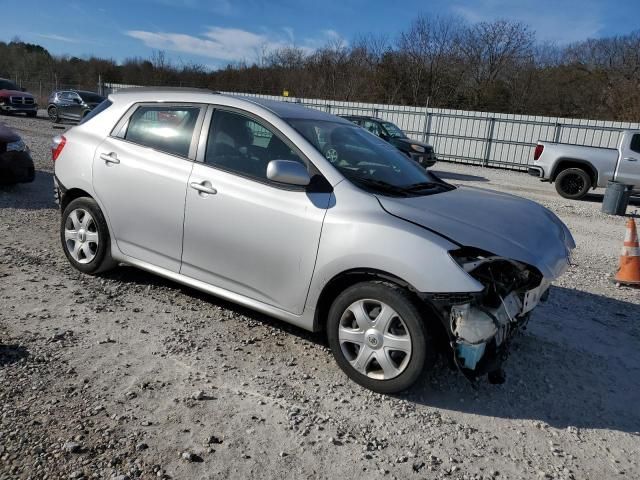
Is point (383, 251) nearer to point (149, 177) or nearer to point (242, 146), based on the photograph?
point (242, 146)

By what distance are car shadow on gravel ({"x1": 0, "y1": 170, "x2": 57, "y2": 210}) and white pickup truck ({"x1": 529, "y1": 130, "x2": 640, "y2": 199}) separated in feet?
38.7

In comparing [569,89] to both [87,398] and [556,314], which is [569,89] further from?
[87,398]

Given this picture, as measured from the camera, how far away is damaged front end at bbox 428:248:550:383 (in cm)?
305

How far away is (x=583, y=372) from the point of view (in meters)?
3.91

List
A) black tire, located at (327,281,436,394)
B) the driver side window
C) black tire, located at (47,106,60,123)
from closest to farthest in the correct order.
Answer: black tire, located at (327,281,436,394) < the driver side window < black tire, located at (47,106,60,123)

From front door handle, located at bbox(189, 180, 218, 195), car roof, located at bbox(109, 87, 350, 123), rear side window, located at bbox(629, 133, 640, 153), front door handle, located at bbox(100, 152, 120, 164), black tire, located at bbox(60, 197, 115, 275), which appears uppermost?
rear side window, located at bbox(629, 133, 640, 153)

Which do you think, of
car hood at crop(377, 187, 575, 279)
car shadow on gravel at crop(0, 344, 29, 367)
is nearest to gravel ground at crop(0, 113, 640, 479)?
car shadow on gravel at crop(0, 344, 29, 367)

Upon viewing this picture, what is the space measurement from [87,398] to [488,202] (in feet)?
10.1

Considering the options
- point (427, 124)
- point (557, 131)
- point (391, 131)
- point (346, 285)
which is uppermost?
point (557, 131)

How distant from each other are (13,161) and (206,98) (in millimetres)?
5385

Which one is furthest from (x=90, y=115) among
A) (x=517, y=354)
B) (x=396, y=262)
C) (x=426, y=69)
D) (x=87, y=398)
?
(x=426, y=69)

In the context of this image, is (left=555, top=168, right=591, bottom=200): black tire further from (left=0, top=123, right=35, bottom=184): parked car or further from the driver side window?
(left=0, top=123, right=35, bottom=184): parked car

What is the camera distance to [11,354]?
3.44m

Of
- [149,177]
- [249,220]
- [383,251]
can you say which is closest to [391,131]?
[149,177]
